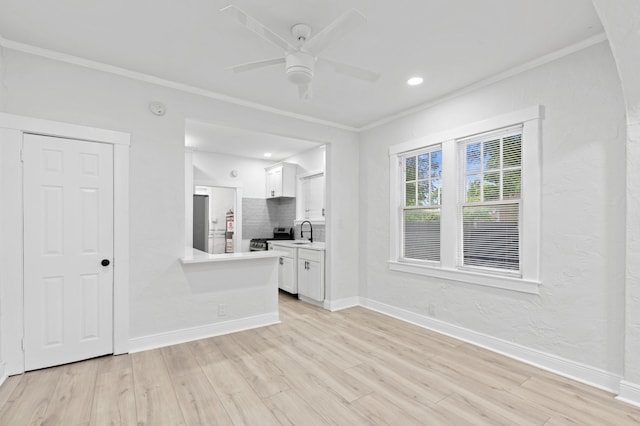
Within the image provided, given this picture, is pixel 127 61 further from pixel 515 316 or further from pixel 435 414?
pixel 515 316

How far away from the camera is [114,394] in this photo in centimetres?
231

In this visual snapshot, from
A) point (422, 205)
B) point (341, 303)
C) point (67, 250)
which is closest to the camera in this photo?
point (67, 250)

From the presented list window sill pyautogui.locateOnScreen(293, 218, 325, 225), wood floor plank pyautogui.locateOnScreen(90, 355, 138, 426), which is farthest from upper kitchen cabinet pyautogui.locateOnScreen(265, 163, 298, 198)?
wood floor plank pyautogui.locateOnScreen(90, 355, 138, 426)

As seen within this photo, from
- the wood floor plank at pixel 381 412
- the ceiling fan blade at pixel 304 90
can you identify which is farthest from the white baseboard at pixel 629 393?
the ceiling fan blade at pixel 304 90

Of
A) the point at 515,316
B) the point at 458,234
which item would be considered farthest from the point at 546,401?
the point at 458,234

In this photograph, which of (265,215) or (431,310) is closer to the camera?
(431,310)

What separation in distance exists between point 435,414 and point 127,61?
12.4ft

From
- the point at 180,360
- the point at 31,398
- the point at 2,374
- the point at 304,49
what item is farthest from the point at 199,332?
the point at 304,49

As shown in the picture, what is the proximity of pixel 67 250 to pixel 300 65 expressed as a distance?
8.40ft

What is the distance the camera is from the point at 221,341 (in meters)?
3.34

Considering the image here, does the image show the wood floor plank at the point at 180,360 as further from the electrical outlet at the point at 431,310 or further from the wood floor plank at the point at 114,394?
the electrical outlet at the point at 431,310

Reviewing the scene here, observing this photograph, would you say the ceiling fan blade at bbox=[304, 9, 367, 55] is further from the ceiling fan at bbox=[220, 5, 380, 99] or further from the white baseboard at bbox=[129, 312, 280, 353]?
the white baseboard at bbox=[129, 312, 280, 353]

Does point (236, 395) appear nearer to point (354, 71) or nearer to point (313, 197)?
point (354, 71)

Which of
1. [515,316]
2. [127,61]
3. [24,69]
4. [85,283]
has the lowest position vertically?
[515,316]
